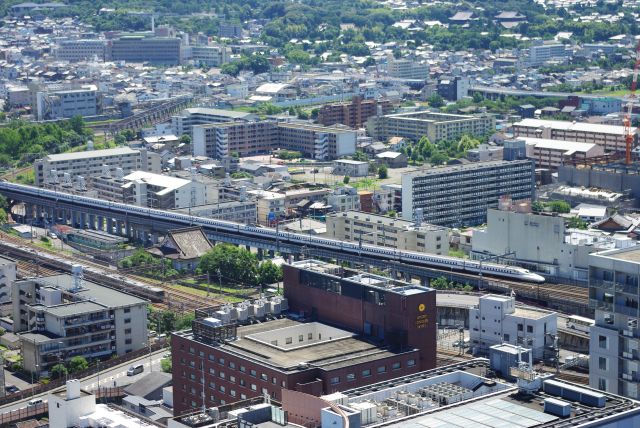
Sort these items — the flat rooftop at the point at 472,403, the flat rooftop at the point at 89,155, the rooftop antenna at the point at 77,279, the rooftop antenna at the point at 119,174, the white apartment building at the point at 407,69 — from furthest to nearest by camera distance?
the white apartment building at the point at 407,69 → the flat rooftop at the point at 89,155 → the rooftop antenna at the point at 119,174 → the rooftop antenna at the point at 77,279 → the flat rooftop at the point at 472,403

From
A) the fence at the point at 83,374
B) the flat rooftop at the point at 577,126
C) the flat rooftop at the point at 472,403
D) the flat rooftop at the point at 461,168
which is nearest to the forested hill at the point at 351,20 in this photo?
the flat rooftop at the point at 577,126

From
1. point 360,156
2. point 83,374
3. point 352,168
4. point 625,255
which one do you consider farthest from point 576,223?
point 625,255

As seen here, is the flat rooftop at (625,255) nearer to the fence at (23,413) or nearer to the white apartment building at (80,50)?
the fence at (23,413)

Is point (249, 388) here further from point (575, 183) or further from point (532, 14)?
point (532, 14)

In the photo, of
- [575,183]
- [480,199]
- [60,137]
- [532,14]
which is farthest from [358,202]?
[532,14]

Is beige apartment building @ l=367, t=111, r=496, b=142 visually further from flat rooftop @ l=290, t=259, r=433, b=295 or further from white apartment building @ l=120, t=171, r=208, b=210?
flat rooftop @ l=290, t=259, r=433, b=295

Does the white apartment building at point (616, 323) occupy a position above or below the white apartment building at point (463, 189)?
above

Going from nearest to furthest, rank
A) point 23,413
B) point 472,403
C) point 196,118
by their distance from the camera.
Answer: point 472,403, point 23,413, point 196,118

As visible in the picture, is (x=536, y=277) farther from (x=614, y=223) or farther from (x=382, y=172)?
(x=382, y=172)
